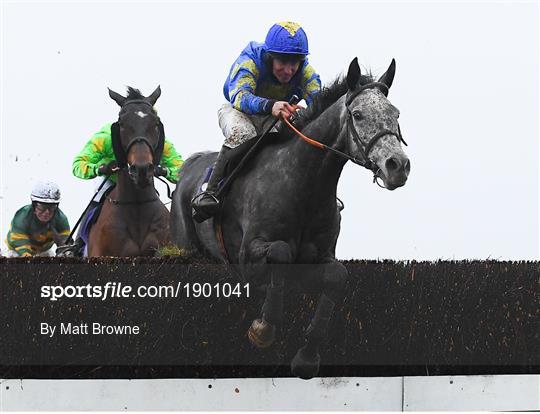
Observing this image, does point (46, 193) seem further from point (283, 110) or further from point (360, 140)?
point (360, 140)

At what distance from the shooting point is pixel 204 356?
320 inches

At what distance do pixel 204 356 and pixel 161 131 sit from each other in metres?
2.77

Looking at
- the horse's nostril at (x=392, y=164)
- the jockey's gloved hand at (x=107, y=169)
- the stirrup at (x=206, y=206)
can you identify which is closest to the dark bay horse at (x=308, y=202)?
the stirrup at (x=206, y=206)

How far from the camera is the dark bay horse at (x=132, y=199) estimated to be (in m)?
10.2

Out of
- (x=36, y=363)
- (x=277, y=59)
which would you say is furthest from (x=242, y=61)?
(x=36, y=363)

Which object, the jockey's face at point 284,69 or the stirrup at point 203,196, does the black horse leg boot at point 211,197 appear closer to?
the stirrup at point 203,196

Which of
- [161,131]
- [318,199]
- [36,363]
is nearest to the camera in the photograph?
[318,199]

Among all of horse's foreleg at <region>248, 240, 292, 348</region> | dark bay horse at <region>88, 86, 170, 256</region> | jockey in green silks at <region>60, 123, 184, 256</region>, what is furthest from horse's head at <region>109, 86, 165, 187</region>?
horse's foreleg at <region>248, 240, 292, 348</region>

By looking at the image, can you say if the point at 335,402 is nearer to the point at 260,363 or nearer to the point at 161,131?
the point at 260,363

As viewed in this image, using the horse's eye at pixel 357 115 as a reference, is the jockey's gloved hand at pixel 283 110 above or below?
above

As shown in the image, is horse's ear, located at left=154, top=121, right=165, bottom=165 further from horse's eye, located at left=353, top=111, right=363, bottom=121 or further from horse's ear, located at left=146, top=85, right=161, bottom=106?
horse's eye, located at left=353, top=111, right=363, bottom=121

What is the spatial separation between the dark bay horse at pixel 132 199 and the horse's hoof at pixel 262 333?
3.03m

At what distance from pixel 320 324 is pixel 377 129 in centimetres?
127

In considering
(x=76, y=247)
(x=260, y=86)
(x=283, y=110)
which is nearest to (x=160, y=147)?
(x=76, y=247)
